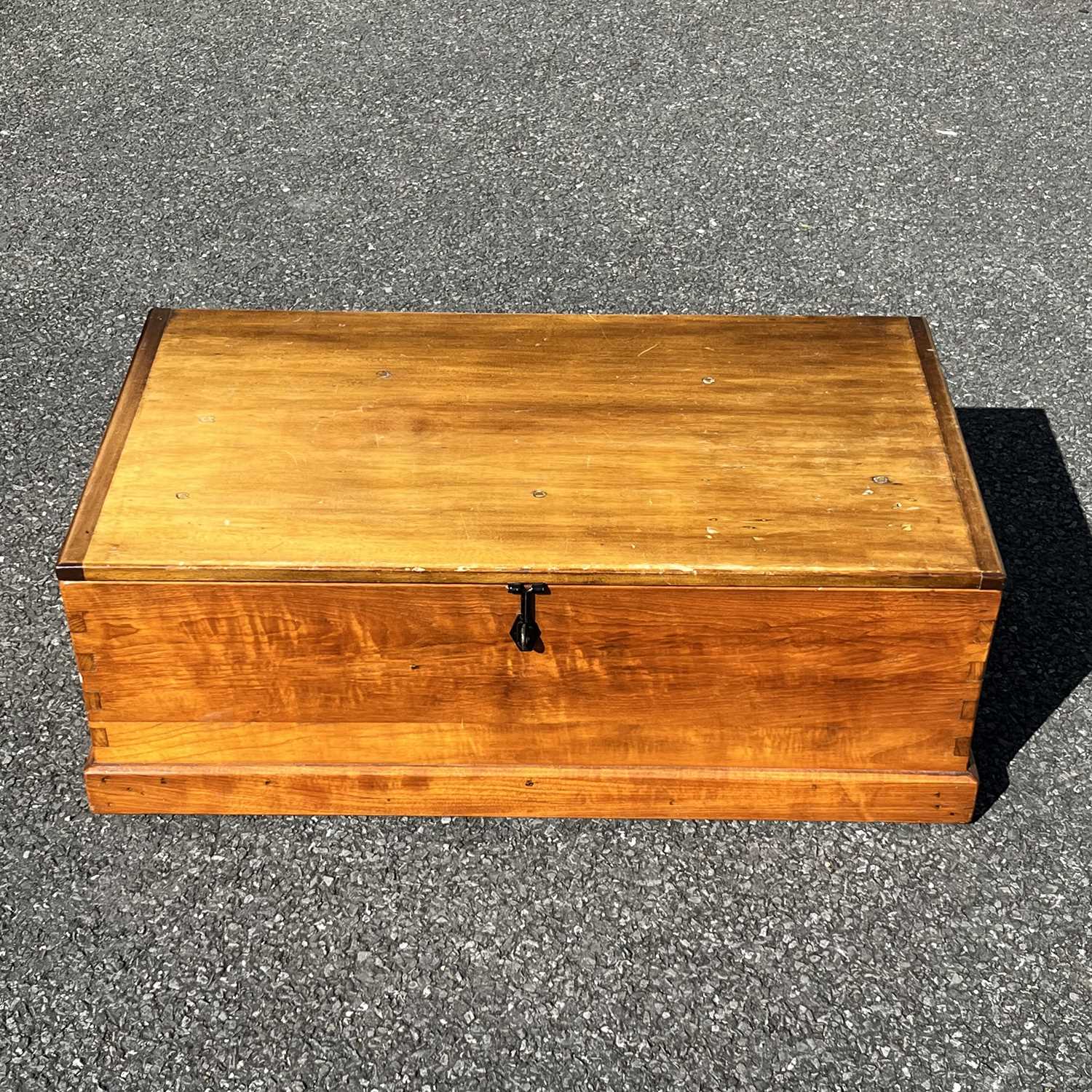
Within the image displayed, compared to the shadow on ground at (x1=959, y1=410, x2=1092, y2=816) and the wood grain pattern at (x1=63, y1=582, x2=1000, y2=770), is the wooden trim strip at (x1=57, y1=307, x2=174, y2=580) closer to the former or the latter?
the wood grain pattern at (x1=63, y1=582, x2=1000, y2=770)

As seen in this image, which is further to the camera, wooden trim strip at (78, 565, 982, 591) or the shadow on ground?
the shadow on ground

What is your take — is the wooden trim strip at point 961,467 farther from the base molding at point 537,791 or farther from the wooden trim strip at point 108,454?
the wooden trim strip at point 108,454

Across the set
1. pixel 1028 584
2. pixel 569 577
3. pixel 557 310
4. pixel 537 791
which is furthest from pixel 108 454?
pixel 1028 584

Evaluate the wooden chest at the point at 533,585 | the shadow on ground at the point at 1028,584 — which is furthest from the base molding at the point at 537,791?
the shadow on ground at the point at 1028,584

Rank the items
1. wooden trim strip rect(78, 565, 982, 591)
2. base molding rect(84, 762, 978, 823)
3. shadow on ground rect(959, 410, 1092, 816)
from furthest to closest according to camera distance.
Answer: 1. shadow on ground rect(959, 410, 1092, 816)
2. base molding rect(84, 762, 978, 823)
3. wooden trim strip rect(78, 565, 982, 591)

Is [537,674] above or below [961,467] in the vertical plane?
below

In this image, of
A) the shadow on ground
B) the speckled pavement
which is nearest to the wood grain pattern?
the speckled pavement

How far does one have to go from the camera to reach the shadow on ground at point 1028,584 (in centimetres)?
274

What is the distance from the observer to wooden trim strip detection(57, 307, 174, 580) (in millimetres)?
2248

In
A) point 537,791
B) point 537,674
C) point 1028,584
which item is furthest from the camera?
point 1028,584

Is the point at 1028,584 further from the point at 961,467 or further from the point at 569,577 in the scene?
the point at 569,577

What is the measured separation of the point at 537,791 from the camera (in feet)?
8.27

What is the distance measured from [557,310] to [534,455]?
1470 mm

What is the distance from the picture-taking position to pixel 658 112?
15.5 ft
